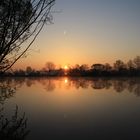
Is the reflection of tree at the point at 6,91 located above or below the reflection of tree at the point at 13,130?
above

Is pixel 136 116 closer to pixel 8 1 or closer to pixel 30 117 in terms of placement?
pixel 30 117

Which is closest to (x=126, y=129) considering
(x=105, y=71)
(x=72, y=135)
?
(x=72, y=135)

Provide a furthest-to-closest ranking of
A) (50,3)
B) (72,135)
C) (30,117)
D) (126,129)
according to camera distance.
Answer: (30,117) → (126,129) → (72,135) → (50,3)

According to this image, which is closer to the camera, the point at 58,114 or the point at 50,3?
the point at 50,3

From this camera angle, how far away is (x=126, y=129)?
616 inches

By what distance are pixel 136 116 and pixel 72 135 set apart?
672cm

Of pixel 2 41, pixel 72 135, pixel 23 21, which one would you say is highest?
pixel 23 21

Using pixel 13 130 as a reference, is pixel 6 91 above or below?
above

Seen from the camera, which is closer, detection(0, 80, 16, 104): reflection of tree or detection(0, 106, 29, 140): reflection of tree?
detection(0, 80, 16, 104): reflection of tree

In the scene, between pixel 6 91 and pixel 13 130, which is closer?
pixel 6 91

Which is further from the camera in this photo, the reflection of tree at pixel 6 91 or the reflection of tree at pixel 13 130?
the reflection of tree at pixel 13 130

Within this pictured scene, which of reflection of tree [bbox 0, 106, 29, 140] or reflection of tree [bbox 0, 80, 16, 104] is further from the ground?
reflection of tree [bbox 0, 80, 16, 104]

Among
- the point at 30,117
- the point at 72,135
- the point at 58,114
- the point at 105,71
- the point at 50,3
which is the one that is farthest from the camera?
the point at 105,71

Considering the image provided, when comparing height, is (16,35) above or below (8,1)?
below
